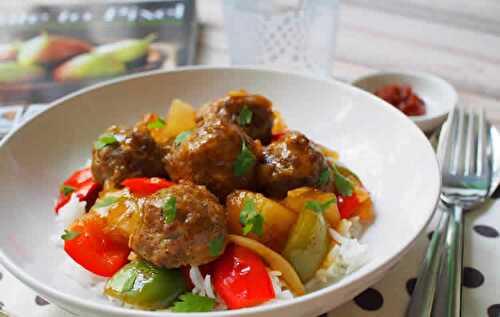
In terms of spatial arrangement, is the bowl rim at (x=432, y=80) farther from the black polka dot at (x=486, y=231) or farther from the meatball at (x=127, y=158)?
the meatball at (x=127, y=158)

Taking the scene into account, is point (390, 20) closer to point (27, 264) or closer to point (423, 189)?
point (423, 189)

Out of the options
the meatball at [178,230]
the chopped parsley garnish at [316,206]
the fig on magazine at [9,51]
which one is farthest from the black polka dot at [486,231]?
the fig on magazine at [9,51]

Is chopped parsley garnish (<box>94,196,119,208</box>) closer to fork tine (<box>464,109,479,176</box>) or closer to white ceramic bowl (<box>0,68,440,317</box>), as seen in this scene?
white ceramic bowl (<box>0,68,440,317</box>)

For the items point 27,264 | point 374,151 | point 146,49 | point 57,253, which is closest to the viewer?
point 27,264

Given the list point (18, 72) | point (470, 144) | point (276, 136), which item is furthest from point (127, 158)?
point (18, 72)

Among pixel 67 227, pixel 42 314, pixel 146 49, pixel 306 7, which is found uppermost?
pixel 306 7

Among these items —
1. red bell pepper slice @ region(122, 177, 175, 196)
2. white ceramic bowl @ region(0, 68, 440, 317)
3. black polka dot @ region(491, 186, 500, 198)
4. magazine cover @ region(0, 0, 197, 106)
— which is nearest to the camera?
white ceramic bowl @ region(0, 68, 440, 317)

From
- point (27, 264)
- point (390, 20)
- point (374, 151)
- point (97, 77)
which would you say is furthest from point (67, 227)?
point (390, 20)

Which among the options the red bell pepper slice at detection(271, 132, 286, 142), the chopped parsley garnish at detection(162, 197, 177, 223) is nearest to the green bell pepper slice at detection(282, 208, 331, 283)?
the chopped parsley garnish at detection(162, 197, 177, 223)
